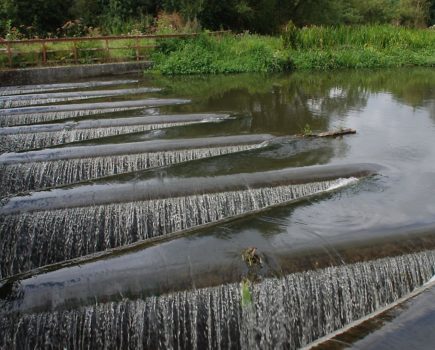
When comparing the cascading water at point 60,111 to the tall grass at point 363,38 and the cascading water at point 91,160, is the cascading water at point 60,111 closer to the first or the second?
the cascading water at point 91,160

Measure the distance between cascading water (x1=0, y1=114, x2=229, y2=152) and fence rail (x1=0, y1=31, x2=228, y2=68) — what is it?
7911 millimetres

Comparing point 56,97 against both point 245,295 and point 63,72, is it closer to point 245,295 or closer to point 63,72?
point 63,72

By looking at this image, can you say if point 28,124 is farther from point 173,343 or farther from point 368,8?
point 368,8

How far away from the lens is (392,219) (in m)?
7.31

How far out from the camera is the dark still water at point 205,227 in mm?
5582

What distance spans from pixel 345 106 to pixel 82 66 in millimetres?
10142

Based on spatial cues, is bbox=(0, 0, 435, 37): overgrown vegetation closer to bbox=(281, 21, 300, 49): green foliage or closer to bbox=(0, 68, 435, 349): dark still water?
bbox=(281, 21, 300, 49): green foliage

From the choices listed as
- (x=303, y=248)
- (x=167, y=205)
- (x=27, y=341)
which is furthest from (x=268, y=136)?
(x=27, y=341)

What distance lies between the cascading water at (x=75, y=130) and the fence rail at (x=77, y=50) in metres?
7.91

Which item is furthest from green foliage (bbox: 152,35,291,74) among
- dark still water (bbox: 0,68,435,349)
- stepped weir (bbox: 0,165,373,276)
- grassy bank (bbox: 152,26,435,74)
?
stepped weir (bbox: 0,165,373,276)

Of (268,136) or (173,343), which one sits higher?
(268,136)

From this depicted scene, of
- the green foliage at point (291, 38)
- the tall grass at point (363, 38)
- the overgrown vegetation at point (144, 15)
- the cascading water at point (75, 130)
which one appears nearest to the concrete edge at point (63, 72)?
the overgrown vegetation at point (144, 15)

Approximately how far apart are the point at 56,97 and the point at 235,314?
1159 cm

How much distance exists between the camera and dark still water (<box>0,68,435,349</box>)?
18.3 ft
